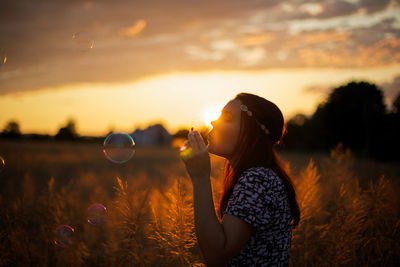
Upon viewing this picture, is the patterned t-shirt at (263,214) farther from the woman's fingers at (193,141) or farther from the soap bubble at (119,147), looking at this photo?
the soap bubble at (119,147)

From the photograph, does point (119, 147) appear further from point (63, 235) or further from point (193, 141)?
point (193, 141)

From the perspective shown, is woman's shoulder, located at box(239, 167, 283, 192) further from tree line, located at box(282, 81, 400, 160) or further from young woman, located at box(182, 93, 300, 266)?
tree line, located at box(282, 81, 400, 160)

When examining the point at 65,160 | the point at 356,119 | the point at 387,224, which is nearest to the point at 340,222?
the point at 387,224

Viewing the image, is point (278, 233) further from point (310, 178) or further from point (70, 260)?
point (70, 260)

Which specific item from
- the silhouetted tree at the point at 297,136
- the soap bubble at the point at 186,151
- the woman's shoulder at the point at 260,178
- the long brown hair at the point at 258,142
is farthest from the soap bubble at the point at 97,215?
the silhouetted tree at the point at 297,136

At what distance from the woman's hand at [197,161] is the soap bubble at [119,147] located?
9.48ft

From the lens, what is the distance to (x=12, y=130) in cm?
6594

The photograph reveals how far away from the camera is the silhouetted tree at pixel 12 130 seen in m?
62.9

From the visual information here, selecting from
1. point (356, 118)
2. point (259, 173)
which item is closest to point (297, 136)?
point (356, 118)

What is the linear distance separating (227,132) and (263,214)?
1.89 feet

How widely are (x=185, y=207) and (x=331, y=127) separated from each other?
34392 mm

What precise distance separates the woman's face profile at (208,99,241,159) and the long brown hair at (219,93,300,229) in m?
0.03

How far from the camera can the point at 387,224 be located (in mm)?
3369

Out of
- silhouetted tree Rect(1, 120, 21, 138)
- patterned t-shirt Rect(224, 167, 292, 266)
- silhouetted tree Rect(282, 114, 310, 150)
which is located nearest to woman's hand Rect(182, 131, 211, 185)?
patterned t-shirt Rect(224, 167, 292, 266)
